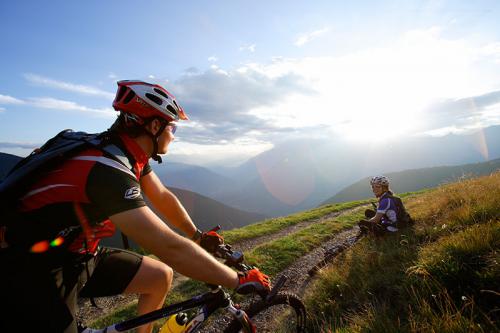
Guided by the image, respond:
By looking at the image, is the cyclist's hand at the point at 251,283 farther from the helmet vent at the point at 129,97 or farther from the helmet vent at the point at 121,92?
the helmet vent at the point at 121,92

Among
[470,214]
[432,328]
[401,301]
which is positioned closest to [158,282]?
[432,328]

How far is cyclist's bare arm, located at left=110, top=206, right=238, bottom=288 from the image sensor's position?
232cm

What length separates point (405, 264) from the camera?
4.94m

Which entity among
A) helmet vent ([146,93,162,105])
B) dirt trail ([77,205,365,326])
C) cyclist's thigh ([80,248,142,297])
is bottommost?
dirt trail ([77,205,365,326])

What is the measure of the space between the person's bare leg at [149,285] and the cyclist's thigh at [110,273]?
0.30ft

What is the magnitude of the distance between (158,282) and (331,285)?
3753 mm

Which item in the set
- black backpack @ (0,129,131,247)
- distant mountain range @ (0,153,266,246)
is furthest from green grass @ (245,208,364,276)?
distant mountain range @ (0,153,266,246)

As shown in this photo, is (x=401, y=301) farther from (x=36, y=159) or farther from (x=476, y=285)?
(x=36, y=159)

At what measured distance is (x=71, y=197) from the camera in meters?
2.42

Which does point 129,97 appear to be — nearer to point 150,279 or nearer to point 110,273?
point 110,273

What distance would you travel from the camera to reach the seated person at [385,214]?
8.00 metres

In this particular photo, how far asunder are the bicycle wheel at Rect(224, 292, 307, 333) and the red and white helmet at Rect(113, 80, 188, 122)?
261 centimetres

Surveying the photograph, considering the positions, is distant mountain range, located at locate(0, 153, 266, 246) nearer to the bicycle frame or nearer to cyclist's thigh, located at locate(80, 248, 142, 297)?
cyclist's thigh, located at locate(80, 248, 142, 297)

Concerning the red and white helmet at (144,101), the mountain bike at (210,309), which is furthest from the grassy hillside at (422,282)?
the red and white helmet at (144,101)
